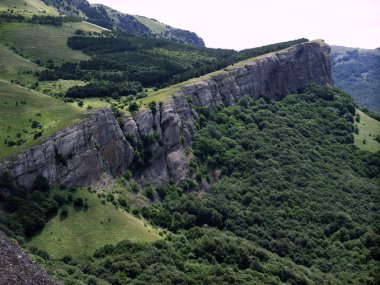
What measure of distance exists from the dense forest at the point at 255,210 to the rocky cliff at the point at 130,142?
389 centimetres

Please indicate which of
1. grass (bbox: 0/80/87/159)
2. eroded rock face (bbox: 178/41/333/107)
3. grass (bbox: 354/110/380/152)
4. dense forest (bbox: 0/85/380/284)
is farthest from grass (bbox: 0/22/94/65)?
grass (bbox: 354/110/380/152)

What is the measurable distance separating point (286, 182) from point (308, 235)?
2103cm

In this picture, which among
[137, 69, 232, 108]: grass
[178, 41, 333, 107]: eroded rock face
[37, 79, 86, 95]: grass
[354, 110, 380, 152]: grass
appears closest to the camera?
[137, 69, 232, 108]: grass

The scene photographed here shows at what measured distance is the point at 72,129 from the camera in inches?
3989

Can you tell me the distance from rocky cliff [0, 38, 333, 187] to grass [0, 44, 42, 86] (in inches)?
1701

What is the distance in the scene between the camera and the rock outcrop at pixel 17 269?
5244 centimetres

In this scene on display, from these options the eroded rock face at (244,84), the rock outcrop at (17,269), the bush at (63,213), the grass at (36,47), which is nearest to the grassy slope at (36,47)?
the grass at (36,47)

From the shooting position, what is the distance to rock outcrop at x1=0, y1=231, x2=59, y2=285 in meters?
52.4

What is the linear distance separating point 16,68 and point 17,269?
115167 millimetres

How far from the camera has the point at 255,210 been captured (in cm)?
12725

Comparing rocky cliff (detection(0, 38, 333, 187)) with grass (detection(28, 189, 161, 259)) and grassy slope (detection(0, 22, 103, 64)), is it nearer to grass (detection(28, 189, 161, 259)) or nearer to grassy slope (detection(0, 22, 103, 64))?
grass (detection(28, 189, 161, 259))

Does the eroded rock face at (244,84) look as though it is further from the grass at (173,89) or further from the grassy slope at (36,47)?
the grassy slope at (36,47)

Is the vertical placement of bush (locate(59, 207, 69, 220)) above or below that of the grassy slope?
below

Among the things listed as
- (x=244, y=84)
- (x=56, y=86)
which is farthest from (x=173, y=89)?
(x=244, y=84)
